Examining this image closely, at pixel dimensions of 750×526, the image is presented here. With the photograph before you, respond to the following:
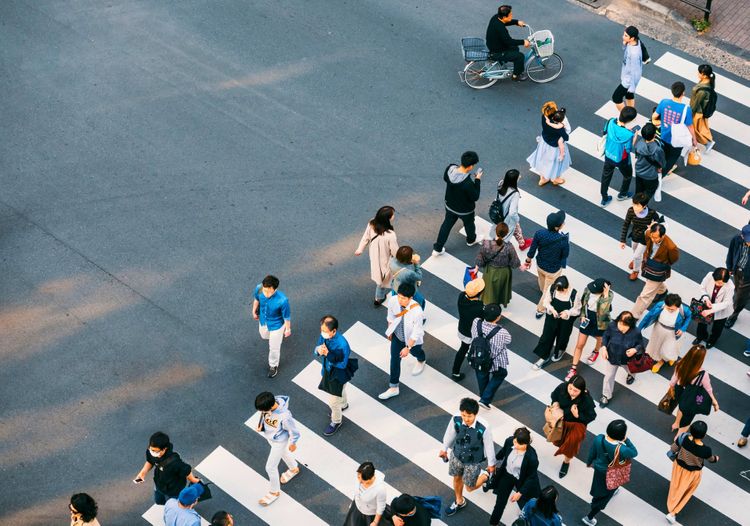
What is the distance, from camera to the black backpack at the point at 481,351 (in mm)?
12672

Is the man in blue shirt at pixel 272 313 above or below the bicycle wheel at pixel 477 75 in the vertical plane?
below

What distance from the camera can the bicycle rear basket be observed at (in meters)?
18.0

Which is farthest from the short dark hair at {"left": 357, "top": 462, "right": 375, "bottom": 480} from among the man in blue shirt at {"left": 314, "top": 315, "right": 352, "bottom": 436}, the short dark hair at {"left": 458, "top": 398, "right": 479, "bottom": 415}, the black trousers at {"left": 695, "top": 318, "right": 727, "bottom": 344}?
the black trousers at {"left": 695, "top": 318, "right": 727, "bottom": 344}

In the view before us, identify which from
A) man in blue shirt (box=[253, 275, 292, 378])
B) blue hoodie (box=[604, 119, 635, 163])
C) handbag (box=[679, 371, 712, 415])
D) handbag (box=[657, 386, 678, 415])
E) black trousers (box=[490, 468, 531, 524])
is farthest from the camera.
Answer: blue hoodie (box=[604, 119, 635, 163])

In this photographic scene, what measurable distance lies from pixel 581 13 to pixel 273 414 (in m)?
11.2

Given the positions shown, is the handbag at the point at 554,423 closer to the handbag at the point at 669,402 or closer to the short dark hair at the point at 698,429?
the short dark hair at the point at 698,429

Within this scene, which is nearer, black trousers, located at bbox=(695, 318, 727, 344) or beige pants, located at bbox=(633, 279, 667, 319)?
black trousers, located at bbox=(695, 318, 727, 344)

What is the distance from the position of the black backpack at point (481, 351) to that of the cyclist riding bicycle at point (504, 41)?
6827mm

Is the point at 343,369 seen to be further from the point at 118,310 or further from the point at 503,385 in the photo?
the point at 118,310

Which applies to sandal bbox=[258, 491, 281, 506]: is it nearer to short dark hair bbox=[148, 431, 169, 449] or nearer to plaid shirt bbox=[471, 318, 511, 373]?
short dark hair bbox=[148, 431, 169, 449]

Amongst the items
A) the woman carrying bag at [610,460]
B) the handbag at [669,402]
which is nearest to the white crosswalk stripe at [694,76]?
the handbag at [669,402]

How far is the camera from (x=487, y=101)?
18.0 metres

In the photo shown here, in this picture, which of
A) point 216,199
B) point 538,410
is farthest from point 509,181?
point 216,199

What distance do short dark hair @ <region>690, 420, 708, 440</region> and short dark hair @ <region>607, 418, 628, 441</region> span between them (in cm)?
82
